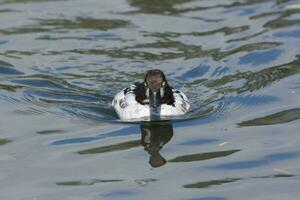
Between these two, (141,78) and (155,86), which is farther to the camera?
(141,78)

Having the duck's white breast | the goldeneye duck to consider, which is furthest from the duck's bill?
the duck's white breast

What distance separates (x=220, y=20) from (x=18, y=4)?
14.9 feet

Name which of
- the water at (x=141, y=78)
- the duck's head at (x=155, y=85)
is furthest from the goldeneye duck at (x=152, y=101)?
the water at (x=141, y=78)

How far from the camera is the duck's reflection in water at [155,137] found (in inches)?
446

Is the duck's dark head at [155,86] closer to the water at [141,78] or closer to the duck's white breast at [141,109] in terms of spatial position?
the duck's white breast at [141,109]

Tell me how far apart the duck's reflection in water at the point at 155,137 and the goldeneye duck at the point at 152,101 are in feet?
0.70

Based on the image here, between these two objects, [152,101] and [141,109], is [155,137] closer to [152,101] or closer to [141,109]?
[152,101]

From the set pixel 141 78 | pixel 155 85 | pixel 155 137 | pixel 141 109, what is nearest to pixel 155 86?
pixel 155 85

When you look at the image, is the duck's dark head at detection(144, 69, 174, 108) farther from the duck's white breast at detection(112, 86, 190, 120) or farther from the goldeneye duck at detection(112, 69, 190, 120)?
the duck's white breast at detection(112, 86, 190, 120)

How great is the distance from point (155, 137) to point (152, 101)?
0.78 meters

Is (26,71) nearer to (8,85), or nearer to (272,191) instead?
(8,85)

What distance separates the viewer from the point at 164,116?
1348cm

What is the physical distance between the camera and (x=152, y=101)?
13188 millimetres

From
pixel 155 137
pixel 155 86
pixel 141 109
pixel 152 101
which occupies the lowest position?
pixel 155 137
